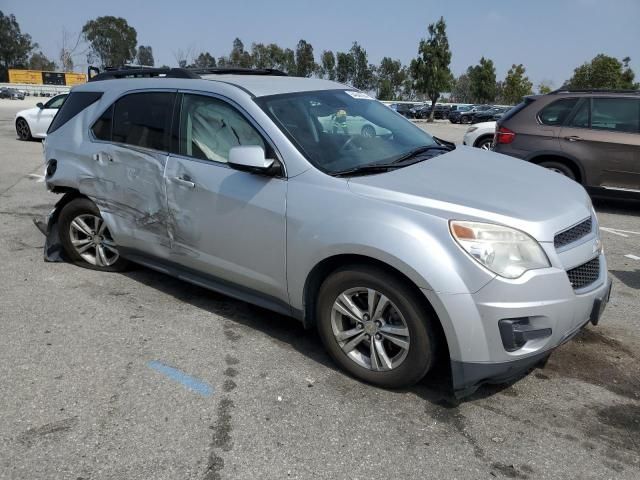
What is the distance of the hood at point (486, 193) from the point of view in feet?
9.53

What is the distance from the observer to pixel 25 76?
83.0 m

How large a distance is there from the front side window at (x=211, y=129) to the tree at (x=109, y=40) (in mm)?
100964

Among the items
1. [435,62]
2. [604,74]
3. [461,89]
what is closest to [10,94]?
[435,62]

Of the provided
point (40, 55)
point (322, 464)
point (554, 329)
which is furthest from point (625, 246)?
point (40, 55)

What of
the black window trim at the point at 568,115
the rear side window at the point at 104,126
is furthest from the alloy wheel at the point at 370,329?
the black window trim at the point at 568,115

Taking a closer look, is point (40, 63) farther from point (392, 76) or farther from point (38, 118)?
point (38, 118)

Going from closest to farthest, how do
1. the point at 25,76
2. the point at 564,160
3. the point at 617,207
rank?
1. the point at 564,160
2. the point at 617,207
3. the point at 25,76

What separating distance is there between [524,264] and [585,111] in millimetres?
6118

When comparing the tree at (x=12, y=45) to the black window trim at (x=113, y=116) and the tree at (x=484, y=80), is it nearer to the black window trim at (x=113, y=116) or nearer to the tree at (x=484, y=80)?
the tree at (x=484, y=80)

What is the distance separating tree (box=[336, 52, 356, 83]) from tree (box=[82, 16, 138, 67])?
36749 mm

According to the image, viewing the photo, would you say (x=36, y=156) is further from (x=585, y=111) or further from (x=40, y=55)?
(x=40, y=55)

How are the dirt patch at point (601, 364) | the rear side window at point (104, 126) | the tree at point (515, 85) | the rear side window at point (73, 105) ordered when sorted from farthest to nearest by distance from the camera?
the tree at point (515, 85)
the rear side window at point (73, 105)
the rear side window at point (104, 126)
the dirt patch at point (601, 364)

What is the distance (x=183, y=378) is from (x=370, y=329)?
114cm

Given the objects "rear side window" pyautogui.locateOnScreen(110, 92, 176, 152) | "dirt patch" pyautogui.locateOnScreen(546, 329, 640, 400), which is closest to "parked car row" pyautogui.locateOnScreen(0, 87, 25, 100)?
"rear side window" pyautogui.locateOnScreen(110, 92, 176, 152)
